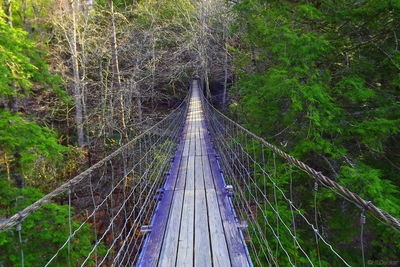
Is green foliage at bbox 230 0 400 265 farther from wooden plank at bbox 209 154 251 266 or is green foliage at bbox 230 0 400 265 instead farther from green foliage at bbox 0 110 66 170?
green foliage at bbox 0 110 66 170

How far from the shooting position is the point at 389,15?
3.15m

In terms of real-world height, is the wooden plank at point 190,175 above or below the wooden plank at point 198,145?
below

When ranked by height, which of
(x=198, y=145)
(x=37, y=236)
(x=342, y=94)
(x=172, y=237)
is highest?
(x=342, y=94)

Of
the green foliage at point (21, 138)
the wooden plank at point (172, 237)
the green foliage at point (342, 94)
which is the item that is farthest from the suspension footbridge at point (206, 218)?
the green foliage at point (21, 138)

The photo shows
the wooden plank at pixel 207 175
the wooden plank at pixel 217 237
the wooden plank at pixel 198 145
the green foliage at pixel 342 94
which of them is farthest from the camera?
the wooden plank at pixel 198 145

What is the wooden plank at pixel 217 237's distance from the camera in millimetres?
1722

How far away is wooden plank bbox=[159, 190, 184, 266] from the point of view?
5.77ft

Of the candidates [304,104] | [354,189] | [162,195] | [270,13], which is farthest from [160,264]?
[270,13]

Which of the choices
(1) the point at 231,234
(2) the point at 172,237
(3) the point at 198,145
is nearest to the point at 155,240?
(2) the point at 172,237

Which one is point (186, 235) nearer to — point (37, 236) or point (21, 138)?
point (37, 236)

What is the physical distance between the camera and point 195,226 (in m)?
2.18

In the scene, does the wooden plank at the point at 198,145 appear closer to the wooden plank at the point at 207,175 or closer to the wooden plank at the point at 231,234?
the wooden plank at the point at 207,175

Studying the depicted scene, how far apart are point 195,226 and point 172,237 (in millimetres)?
233

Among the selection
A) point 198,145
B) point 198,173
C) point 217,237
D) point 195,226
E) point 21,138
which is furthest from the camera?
point 198,145
